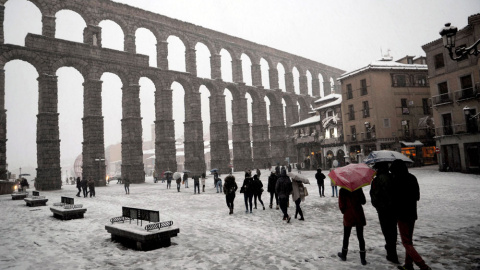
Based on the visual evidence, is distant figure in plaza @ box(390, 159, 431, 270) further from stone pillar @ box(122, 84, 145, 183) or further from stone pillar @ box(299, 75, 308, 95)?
stone pillar @ box(299, 75, 308, 95)

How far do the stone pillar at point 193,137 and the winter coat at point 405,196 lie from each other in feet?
118

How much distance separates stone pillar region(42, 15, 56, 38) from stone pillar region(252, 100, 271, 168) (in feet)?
101

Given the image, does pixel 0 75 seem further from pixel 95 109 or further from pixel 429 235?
pixel 429 235

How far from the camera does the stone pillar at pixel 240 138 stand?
46.7 metres

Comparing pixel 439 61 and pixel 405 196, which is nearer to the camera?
pixel 405 196

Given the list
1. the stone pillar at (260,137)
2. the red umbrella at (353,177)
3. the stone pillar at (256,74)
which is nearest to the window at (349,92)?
the stone pillar at (260,137)

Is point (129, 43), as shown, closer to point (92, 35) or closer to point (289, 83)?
point (92, 35)

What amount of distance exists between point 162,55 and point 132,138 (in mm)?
12979

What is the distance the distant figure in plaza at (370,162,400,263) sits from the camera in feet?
16.7

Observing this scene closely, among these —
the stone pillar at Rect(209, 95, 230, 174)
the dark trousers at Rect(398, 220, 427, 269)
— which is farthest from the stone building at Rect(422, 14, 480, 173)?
the stone pillar at Rect(209, 95, 230, 174)

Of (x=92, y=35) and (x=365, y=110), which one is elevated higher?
(x=92, y=35)

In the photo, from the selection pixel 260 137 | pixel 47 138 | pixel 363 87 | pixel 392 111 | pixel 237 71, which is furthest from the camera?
pixel 260 137

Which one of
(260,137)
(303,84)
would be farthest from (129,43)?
(303,84)

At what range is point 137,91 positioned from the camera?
36188 mm
